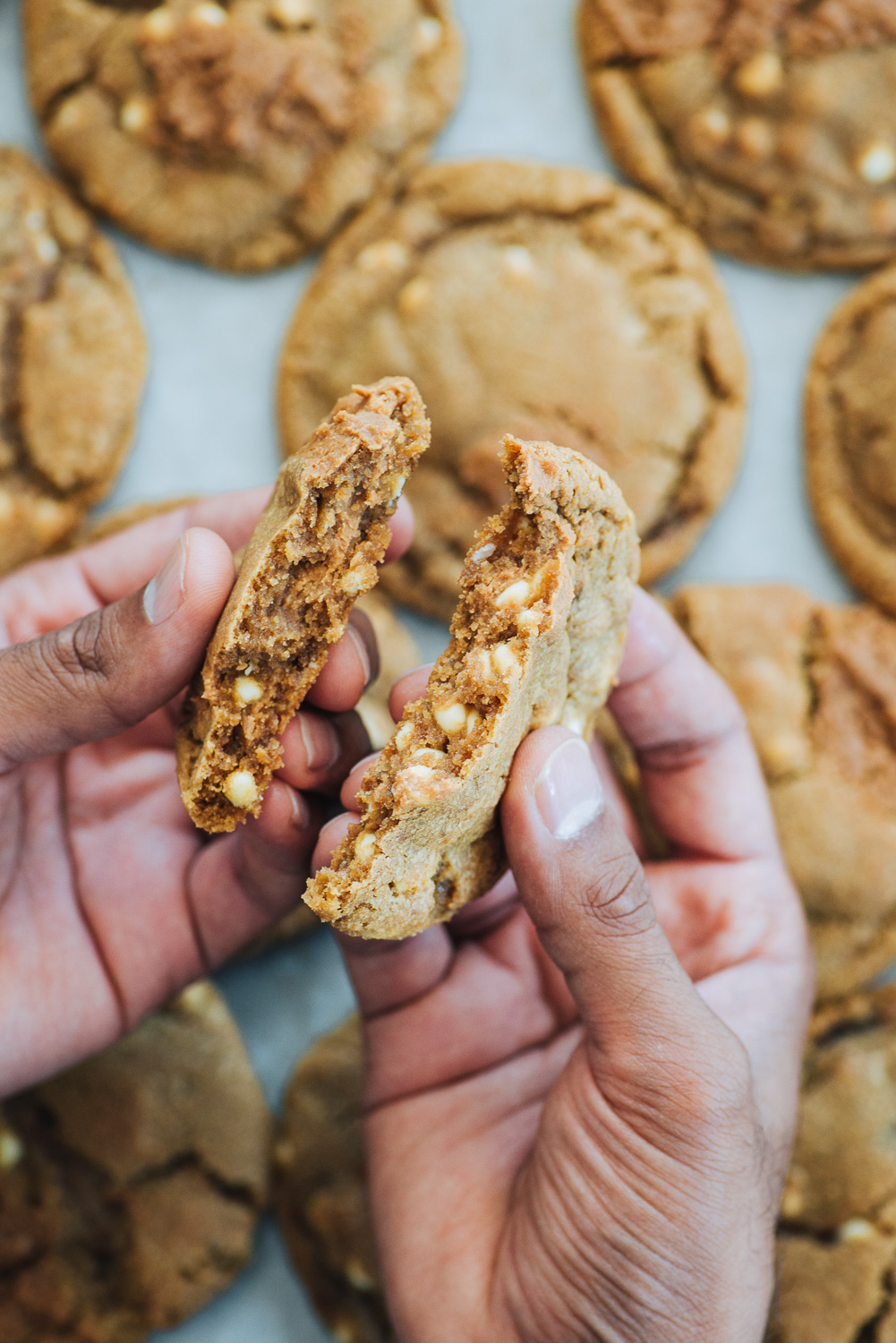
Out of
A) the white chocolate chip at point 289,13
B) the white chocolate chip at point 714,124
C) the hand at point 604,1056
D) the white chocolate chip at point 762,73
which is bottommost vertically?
the hand at point 604,1056

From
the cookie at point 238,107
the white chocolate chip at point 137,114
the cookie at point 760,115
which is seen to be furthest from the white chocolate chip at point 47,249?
the cookie at point 760,115

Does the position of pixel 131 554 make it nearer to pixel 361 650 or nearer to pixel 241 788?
pixel 361 650

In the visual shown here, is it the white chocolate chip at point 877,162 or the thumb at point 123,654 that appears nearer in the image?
the thumb at point 123,654

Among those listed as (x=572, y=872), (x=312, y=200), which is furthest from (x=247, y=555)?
(x=312, y=200)

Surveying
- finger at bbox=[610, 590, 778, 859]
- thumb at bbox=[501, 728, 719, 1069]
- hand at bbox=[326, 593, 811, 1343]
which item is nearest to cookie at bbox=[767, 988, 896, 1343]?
hand at bbox=[326, 593, 811, 1343]

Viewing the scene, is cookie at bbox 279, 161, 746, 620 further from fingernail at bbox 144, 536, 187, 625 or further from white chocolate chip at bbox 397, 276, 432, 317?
fingernail at bbox 144, 536, 187, 625

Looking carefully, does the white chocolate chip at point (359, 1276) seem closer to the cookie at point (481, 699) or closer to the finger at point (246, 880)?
the finger at point (246, 880)
